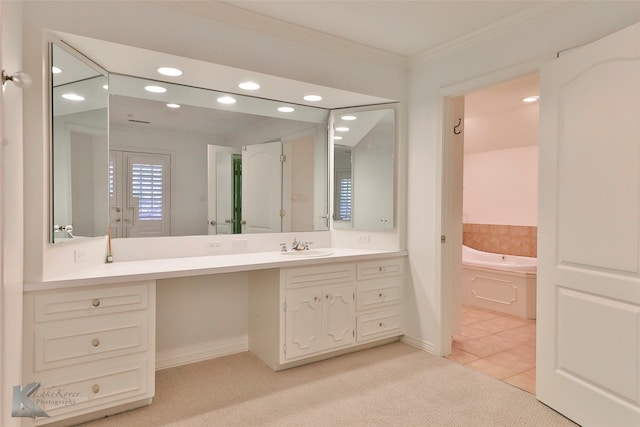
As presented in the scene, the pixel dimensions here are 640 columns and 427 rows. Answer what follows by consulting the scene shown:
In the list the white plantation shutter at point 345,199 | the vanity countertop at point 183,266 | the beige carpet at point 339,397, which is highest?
the white plantation shutter at point 345,199

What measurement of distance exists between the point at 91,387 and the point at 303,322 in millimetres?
1360

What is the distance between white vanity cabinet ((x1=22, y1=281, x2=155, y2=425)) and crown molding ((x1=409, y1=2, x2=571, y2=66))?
2.74 meters

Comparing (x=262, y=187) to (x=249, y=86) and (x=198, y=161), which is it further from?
(x=249, y=86)

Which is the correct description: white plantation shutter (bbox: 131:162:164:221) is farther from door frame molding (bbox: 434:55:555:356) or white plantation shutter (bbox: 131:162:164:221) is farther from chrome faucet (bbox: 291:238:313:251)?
door frame molding (bbox: 434:55:555:356)

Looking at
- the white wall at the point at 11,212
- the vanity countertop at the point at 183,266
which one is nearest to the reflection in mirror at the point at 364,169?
the vanity countertop at the point at 183,266

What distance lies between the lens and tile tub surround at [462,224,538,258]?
4984mm

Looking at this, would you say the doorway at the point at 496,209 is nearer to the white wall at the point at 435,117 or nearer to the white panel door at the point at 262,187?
A: the white wall at the point at 435,117

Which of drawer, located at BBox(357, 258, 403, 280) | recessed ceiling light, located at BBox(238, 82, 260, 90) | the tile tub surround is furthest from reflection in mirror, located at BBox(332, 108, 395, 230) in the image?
the tile tub surround

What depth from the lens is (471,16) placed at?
2529mm

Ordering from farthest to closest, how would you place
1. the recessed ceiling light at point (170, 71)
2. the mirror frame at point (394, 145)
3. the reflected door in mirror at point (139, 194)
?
the mirror frame at point (394, 145) < the reflected door in mirror at point (139, 194) < the recessed ceiling light at point (170, 71)

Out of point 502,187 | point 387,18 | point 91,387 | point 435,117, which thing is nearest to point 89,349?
point 91,387

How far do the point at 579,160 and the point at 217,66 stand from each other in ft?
7.41

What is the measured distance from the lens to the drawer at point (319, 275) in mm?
2742

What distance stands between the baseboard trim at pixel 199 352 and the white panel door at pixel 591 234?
2209 mm
